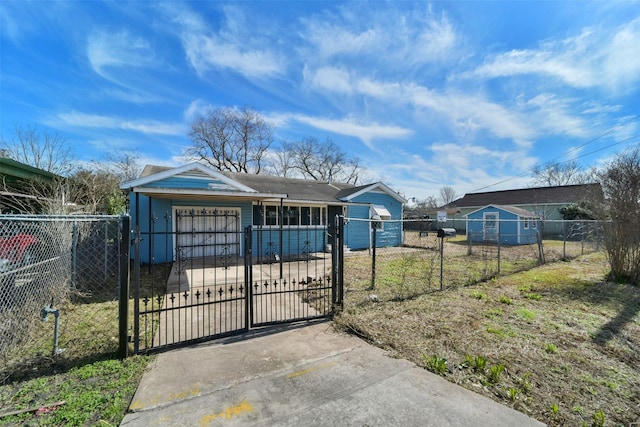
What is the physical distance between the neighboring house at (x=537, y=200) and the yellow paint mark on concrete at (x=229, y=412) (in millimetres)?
21519

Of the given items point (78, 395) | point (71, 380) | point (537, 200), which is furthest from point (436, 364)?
point (537, 200)

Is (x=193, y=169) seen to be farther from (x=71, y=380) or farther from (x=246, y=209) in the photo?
(x=71, y=380)

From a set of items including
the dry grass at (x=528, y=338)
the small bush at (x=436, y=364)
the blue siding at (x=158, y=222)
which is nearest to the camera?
the dry grass at (x=528, y=338)

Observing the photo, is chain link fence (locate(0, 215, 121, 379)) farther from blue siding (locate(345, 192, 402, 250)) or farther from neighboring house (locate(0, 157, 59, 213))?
blue siding (locate(345, 192, 402, 250))

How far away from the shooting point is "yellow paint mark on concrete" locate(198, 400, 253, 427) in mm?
2340

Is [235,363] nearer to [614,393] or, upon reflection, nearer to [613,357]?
[614,393]

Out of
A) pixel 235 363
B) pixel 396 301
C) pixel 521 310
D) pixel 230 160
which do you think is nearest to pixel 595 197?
pixel 521 310

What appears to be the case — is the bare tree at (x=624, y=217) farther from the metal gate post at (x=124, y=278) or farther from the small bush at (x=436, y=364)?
the metal gate post at (x=124, y=278)

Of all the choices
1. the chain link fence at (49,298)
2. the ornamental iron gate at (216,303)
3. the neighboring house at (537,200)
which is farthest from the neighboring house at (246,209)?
the neighboring house at (537,200)

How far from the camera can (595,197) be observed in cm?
851

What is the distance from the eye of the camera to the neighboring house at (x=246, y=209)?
29.0 ft

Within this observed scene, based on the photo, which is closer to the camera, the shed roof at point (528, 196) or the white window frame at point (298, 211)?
the white window frame at point (298, 211)

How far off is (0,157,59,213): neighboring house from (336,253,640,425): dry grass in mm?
8244

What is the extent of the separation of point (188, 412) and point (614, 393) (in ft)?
14.0
